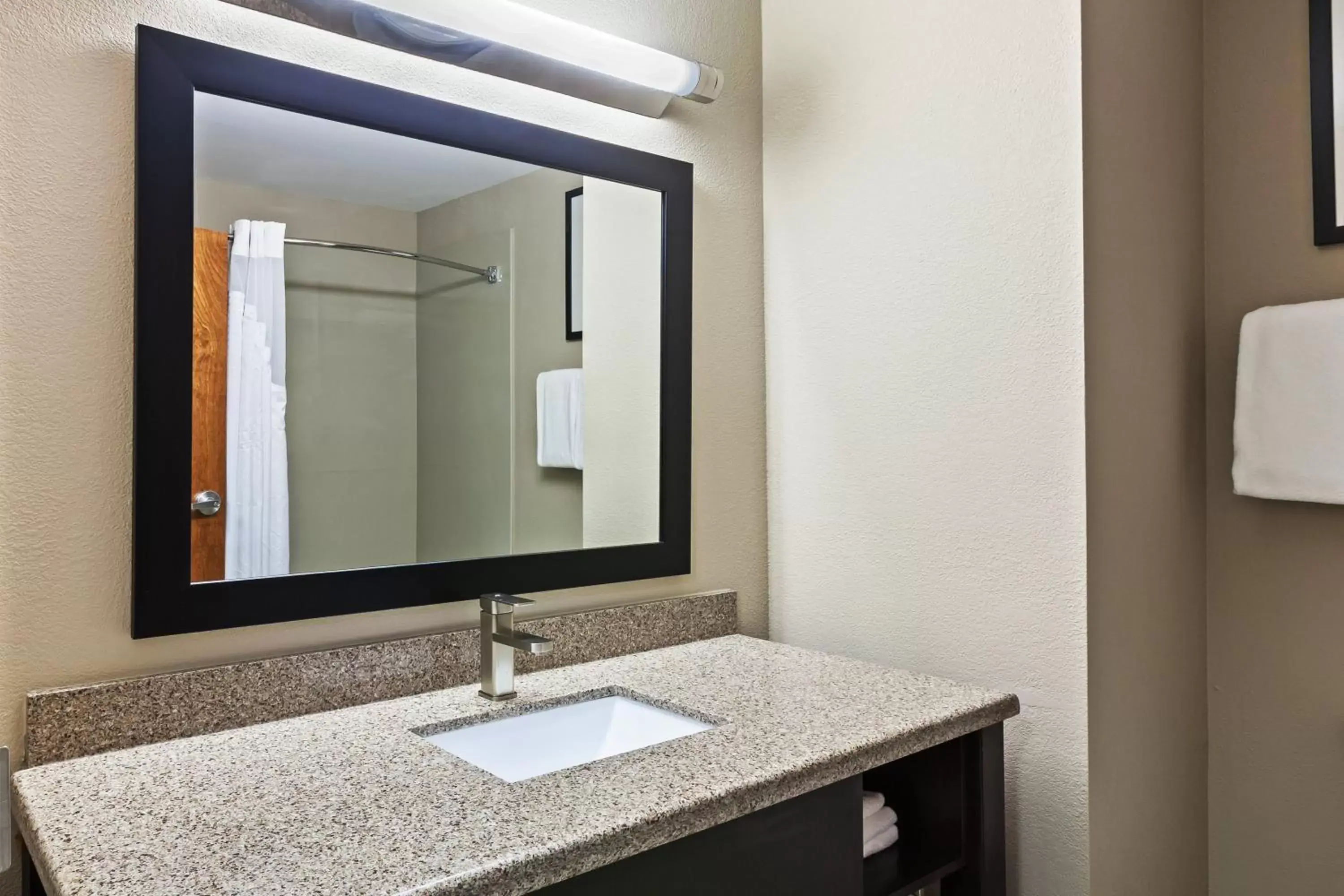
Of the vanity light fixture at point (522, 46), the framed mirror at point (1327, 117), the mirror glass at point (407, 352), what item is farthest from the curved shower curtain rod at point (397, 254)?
the framed mirror at point (1327, 117)

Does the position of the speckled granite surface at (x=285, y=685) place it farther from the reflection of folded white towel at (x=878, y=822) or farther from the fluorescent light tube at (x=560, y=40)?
the fluorescent light tube at (x=560, y=40)

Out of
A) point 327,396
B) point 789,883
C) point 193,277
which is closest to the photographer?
point 789,883

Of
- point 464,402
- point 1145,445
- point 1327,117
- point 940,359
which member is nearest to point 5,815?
point 464,402

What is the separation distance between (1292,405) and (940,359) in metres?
0.51

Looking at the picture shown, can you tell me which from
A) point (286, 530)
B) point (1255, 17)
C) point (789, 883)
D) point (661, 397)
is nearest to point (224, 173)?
point (286, 530)

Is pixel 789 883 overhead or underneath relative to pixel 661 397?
underneath

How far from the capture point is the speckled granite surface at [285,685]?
39.5 inches

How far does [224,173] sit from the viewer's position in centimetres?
112

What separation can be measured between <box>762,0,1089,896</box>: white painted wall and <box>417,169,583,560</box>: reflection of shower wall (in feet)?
1.43

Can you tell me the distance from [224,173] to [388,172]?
214mm

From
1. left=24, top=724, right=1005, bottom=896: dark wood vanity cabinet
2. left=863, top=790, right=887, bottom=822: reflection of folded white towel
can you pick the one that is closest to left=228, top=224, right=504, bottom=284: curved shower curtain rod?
left=24, top=724, right=1005, bottom=896: dark wood vanity cabinet

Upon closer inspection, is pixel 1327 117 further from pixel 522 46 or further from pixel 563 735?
pixel 563 735

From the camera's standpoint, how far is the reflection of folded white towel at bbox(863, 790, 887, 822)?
121cm

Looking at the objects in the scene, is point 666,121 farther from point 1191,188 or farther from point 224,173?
point 1191,188
